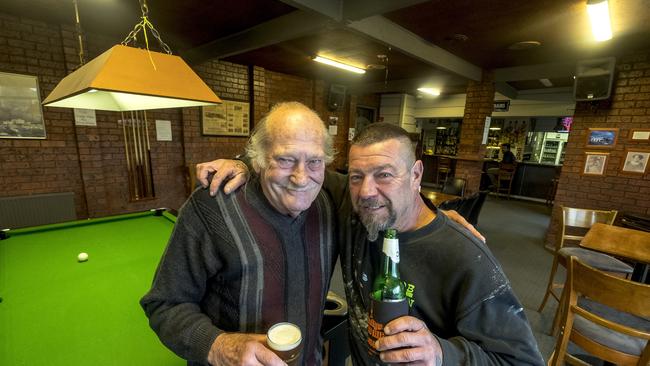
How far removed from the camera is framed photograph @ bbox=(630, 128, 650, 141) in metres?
3.61

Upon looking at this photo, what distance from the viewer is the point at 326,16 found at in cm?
256

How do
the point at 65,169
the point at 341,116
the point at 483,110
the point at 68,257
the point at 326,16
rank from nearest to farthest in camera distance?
the point at 68,257
the point at 326,16
the point at 65,169
the point at 483,110
the point at 341,116

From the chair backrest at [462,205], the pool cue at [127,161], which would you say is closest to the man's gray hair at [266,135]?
the chair backrest at [462,205]

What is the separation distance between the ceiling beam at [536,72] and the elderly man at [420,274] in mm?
4787

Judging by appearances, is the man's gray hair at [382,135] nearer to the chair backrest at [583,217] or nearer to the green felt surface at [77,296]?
the green felt surface at [77,296]

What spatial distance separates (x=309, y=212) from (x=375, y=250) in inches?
11.9

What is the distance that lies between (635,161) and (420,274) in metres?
4.77

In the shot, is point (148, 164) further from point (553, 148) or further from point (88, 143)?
point (553, 148)

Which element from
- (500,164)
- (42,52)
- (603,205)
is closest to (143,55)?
(42,52)

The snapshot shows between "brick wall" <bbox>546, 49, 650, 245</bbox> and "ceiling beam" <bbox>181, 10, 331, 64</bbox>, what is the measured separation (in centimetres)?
408

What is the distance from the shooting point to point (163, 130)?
15.0 feet

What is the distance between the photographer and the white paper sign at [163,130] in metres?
4.52

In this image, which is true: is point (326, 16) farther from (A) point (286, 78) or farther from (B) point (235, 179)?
(A) point (286, 78)

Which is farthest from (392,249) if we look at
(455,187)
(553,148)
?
(553,148)
